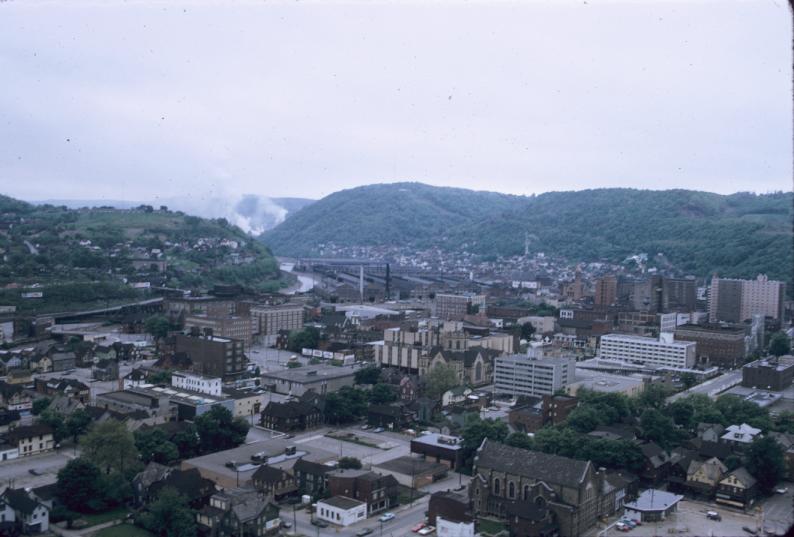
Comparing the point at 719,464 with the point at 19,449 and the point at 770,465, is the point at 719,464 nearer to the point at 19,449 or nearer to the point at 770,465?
the point at 770,465

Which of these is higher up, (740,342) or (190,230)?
(190,230)

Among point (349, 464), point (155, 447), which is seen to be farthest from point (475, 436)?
point (155, 447)

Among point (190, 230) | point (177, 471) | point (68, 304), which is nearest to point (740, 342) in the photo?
point (177, 471)

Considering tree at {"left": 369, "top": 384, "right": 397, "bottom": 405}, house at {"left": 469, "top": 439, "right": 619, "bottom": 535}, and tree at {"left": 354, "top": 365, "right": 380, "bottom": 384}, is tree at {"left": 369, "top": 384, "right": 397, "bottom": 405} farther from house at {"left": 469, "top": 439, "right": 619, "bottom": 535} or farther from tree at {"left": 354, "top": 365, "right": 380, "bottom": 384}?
house at {"left": 469, "top": 439, "right": 619, "bottom": 535}

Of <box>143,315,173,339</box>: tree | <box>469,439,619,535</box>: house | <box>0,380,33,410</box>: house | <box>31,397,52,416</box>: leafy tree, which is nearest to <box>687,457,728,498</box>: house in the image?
<box>469,439,619,535</box>: house

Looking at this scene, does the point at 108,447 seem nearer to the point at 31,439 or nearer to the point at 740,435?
the point at 31,439

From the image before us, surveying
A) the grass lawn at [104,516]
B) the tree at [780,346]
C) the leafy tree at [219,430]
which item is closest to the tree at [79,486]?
the grass lawn at [104,516]
